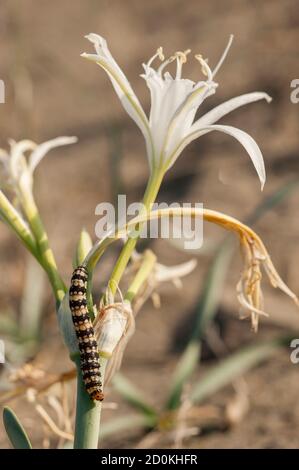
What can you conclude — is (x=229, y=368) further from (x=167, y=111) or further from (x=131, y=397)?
(x=167, y=111)

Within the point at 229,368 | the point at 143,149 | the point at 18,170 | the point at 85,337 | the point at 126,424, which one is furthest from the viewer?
the point at 143,149

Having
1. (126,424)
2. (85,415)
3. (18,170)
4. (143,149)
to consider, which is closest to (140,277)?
(85,415)

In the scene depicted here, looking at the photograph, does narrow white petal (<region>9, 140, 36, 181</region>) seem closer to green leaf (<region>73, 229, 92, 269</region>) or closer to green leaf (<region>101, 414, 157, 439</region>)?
green leaf (<region>73, 229, 92, 269</region>)

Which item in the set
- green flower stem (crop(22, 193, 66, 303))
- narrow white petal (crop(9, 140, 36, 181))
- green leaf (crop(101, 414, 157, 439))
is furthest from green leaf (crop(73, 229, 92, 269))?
green leaf (crop(101, 414, 157, 439))

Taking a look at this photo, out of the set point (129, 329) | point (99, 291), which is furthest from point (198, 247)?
point (129, 329)

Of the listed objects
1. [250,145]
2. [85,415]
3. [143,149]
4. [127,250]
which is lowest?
[85,415]

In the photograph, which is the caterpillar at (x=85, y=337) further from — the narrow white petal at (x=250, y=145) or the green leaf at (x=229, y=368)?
the green leaf at (x=229, y=368)

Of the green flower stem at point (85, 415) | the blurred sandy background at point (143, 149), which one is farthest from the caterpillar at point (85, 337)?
the blurred sandy background at point (143, 149)

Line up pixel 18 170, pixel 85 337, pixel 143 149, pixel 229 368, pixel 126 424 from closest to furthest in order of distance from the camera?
pixel 85 337 → pixel 18 170 → pixel 126 424 → pixel 229 368 → pixel 143 149
